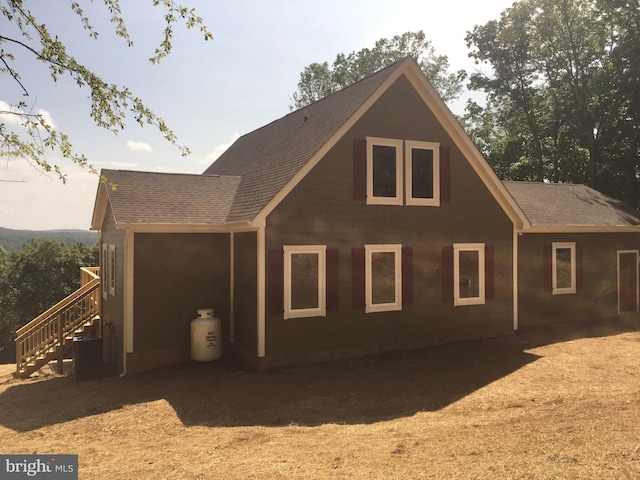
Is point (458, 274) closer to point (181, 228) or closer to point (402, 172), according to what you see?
point (402, 172)

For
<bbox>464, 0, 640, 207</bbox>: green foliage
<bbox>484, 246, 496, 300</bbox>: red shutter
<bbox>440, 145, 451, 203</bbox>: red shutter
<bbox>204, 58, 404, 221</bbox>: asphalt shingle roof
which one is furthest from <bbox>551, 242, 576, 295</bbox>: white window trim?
<bbox>464, 0, 640, 207</bbox>: green foliage

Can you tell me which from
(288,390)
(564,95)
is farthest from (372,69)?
(288,390)

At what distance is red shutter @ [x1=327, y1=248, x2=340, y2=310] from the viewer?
1152 centimetres

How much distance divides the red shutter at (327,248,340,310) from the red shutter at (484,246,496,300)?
4.61m

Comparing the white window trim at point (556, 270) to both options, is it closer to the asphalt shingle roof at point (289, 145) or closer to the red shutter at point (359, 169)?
the red shutter at point (359, 169)

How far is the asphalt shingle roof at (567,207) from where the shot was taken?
642 inches

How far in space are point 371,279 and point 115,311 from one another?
6850mm

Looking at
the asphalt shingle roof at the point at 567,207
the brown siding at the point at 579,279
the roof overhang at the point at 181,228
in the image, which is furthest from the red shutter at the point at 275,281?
the brown siding at the point at 579,279

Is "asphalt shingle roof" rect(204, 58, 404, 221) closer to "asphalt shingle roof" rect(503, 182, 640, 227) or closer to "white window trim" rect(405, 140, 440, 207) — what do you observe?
"white window trim" rect(405, 140, 440, 207)

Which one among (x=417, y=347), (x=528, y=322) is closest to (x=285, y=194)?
(x=417, y=347)

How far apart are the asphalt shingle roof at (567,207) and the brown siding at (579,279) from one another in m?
0.47

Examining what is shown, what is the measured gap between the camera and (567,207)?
58.7 feet

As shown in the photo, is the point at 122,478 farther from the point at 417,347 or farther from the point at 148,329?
the point at 417,347

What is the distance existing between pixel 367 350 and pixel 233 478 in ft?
22.5
